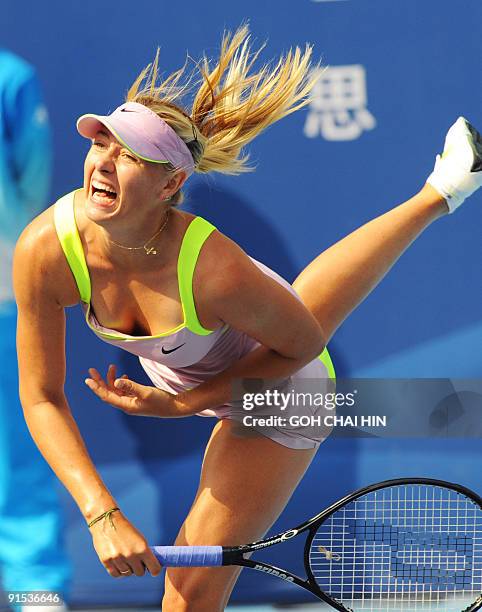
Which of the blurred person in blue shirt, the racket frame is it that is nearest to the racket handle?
the racket frame

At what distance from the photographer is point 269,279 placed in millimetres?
2525

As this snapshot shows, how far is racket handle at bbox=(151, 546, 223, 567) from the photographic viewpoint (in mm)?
2436

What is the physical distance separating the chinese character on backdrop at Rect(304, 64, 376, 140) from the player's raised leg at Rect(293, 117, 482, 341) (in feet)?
0.85

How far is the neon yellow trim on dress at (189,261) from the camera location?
249 centimetres

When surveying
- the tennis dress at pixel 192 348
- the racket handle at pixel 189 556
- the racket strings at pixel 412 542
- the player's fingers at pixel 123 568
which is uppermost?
the tennis dress at pixel 192 348

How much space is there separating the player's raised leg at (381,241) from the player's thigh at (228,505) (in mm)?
413

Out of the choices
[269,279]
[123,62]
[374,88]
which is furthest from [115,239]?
[374,88]

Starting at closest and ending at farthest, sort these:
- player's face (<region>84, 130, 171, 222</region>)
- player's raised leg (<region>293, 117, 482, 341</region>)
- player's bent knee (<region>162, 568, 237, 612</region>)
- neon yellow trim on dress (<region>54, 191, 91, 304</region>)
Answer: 1. player's face (<region>84, 130, 171, 222</region>)
2. neon yellow trim on dress (<region>54, 191, 91, 304</region>)
3. player's bent knee (<region>162, 568, 237, 612</region>)
4. player's raised leg (<region>293, 117, 482, 341</region>)

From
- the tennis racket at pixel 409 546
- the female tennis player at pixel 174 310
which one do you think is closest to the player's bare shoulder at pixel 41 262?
the female tennis player at pixel 174 310

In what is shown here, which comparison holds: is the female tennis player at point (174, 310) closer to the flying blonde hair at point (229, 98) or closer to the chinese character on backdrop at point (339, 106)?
Result: the flying blonde hair at point (229, 98)

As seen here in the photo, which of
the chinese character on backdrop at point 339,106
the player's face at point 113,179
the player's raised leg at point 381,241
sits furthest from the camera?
the chinese character on backdrop at point 339,106

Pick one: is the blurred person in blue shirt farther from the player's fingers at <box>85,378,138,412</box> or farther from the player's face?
the player's face

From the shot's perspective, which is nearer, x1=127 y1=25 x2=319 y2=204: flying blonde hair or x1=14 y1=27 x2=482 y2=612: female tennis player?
x1=14 y1=27 x2=482 y2=612: female tennis player

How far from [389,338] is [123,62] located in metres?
1.08
